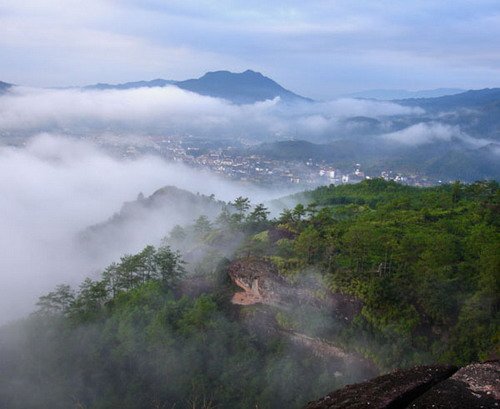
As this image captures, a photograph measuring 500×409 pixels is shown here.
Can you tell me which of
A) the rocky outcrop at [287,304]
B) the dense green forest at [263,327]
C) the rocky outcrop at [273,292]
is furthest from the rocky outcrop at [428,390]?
the rocky outcrop at [273,292]

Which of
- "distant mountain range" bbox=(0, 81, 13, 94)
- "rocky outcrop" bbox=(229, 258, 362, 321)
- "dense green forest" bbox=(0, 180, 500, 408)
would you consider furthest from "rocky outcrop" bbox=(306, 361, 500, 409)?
"distant mountain range" bbox=(0, 81, 13, 94)

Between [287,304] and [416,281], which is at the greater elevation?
[416,281]

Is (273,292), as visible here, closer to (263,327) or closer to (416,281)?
(263,327)

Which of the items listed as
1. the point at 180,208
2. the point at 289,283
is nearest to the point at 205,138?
the point at 180,208

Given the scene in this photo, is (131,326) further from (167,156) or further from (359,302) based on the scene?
(167,156)

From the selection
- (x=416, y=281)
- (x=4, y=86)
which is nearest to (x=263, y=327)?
(x=416, y=281)
